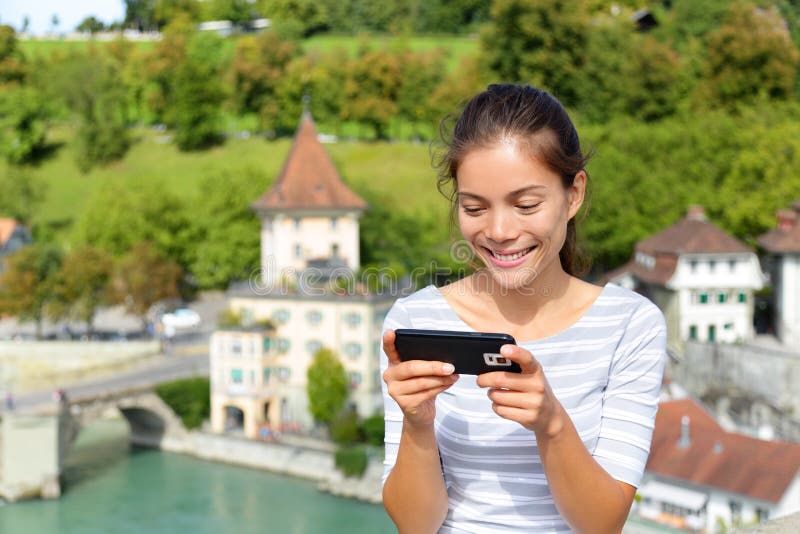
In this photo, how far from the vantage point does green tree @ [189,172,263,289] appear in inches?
1284

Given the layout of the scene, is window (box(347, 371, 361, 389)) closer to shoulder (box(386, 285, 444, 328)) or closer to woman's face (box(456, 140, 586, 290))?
shoulder (box(386, 285, 444, 328))

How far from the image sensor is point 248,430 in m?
25.5

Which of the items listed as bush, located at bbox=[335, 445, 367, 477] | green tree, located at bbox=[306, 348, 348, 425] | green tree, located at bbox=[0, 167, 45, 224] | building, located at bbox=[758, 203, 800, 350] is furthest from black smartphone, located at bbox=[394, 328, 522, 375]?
green tree, located at bbox=[0, 167, 45, 224]

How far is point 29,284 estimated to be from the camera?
29484mm

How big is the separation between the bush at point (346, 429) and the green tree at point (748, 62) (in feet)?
51.7

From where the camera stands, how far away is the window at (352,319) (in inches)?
992

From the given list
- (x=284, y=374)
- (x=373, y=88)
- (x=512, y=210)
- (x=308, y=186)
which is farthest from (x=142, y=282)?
(x=512, y=210)

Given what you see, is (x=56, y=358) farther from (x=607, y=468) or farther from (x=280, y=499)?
(x=607, y=468)

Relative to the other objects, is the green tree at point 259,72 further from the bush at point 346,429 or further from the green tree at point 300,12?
the bush at point 346,429

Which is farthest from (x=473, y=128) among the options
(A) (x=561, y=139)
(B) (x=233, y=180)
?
(B) (x=233, y=180)

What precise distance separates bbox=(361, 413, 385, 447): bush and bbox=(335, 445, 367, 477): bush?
0.39 metres

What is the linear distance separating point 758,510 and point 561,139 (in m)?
16.3

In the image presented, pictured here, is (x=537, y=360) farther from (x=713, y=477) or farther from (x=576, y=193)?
(x=713, y=477)

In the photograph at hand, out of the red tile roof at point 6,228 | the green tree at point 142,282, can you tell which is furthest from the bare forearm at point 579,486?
the red tile roof at point 6,228
